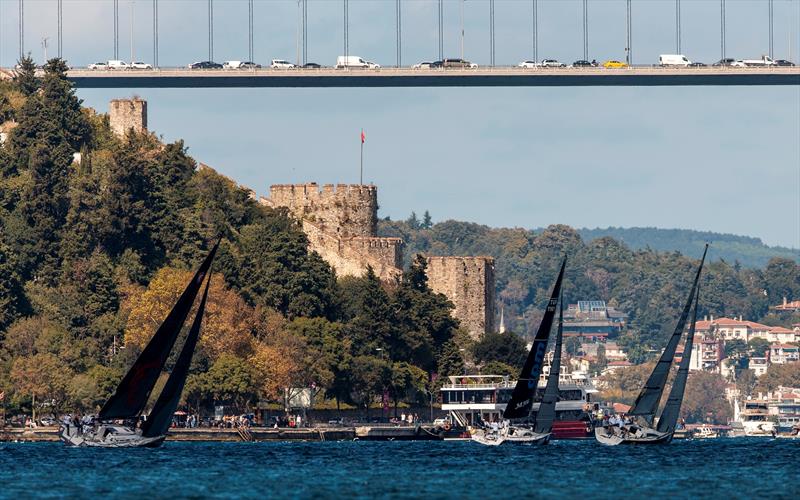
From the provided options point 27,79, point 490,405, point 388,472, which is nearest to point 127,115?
point 27,79

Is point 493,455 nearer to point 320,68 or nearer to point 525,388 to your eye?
point 525,388

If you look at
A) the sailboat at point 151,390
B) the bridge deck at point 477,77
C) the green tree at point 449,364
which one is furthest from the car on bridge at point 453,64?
the sailboat at point 151,390

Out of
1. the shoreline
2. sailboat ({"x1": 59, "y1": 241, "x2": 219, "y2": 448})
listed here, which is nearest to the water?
sailboat ({"x1": 59, "y1": 241, "x2": 219, "y2": 448})

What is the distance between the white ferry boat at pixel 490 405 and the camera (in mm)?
139500

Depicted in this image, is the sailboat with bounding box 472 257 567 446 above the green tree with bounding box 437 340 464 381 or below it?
below

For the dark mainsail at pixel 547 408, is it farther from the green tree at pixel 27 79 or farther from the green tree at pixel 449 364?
the green tree at pixel 27 79

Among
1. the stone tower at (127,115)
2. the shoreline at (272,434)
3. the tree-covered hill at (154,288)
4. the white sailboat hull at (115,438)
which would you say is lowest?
the shoreline at (272,434)

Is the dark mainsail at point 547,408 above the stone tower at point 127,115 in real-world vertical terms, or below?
below

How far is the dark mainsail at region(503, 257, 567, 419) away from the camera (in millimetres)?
117312

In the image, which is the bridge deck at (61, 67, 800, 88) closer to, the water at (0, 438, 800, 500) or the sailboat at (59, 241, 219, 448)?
the water at (0, 438, 800, 500)

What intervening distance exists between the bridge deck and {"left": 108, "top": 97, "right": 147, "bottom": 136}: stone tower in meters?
11.0

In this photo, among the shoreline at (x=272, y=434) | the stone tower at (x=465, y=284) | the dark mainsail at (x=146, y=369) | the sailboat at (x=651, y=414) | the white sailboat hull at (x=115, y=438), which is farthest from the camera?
the stone tower at (x=465, y=284)

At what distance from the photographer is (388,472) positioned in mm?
92250

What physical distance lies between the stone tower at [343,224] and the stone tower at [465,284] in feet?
9.91
